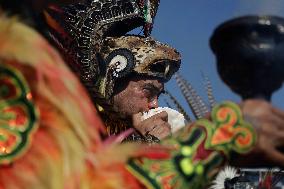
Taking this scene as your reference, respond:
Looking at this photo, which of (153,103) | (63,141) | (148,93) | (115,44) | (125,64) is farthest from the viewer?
(153,103)

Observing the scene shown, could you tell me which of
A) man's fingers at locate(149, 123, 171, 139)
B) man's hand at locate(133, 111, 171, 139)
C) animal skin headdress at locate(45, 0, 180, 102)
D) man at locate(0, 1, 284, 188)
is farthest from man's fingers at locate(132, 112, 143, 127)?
man at locate(0, 1, 284, 188)

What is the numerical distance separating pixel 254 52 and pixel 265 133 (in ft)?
0.63

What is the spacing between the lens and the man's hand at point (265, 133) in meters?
1.59

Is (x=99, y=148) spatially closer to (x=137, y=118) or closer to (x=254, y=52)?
(x=254, y=52)

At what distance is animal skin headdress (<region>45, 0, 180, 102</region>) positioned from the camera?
141 inches

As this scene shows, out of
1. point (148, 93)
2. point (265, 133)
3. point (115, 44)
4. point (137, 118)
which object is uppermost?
point (115, 44)

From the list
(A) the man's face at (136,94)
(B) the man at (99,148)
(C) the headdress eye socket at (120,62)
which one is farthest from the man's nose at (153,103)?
(B) the man at (99,148)

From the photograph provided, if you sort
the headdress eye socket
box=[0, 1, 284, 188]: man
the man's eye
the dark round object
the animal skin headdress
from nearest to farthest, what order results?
box=[0, 1, 284, 188]: man, the dark round object, the animal skin headdress, the headdress eye socket, the man's eye

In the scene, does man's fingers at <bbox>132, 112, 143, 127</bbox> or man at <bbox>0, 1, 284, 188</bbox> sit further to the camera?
man's fingers at <bbox>132, 112, 143, 127</bbox>

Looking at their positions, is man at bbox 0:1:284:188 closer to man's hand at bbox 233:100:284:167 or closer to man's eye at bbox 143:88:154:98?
→ man's hand at bbox 233:100:284:167

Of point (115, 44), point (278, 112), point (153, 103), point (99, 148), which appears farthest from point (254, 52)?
point (153, 103)

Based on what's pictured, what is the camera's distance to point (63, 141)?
4.99ft

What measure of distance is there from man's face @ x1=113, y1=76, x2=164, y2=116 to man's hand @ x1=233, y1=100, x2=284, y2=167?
248 centimetres

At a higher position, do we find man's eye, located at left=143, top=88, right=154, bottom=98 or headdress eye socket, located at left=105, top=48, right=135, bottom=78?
headdress eye socket, located at left=105, top=48, right=135, bottom=78
